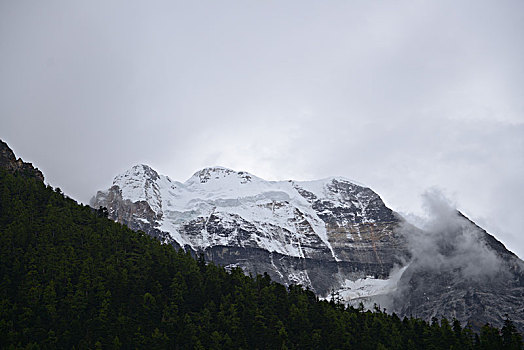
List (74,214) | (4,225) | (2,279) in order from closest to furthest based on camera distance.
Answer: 1. (2,279)
2. (4,225)
3. (74,214)

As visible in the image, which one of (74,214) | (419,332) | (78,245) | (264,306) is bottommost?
(419,332)

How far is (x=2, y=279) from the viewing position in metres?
130

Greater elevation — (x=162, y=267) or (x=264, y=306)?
(x=162, y=267)

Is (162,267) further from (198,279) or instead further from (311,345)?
(311,345)

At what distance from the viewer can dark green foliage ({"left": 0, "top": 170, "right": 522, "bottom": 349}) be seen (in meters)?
124

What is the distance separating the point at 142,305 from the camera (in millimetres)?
133875

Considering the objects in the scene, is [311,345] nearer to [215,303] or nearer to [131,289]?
[215,303]

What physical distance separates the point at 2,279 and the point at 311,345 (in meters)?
75.3

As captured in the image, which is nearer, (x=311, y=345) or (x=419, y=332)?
(x=311, y=345)

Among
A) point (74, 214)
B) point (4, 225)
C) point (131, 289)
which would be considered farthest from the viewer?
point (74, 214)

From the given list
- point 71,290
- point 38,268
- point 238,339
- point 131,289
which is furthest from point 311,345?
point 38,268

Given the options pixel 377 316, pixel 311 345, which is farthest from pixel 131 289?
pixel 377 316

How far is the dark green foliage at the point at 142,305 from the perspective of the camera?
4865 inches

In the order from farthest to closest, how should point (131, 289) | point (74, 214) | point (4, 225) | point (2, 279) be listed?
point (74, 214) < point (4, 225) < point (131, 289) < point (2, 279)
